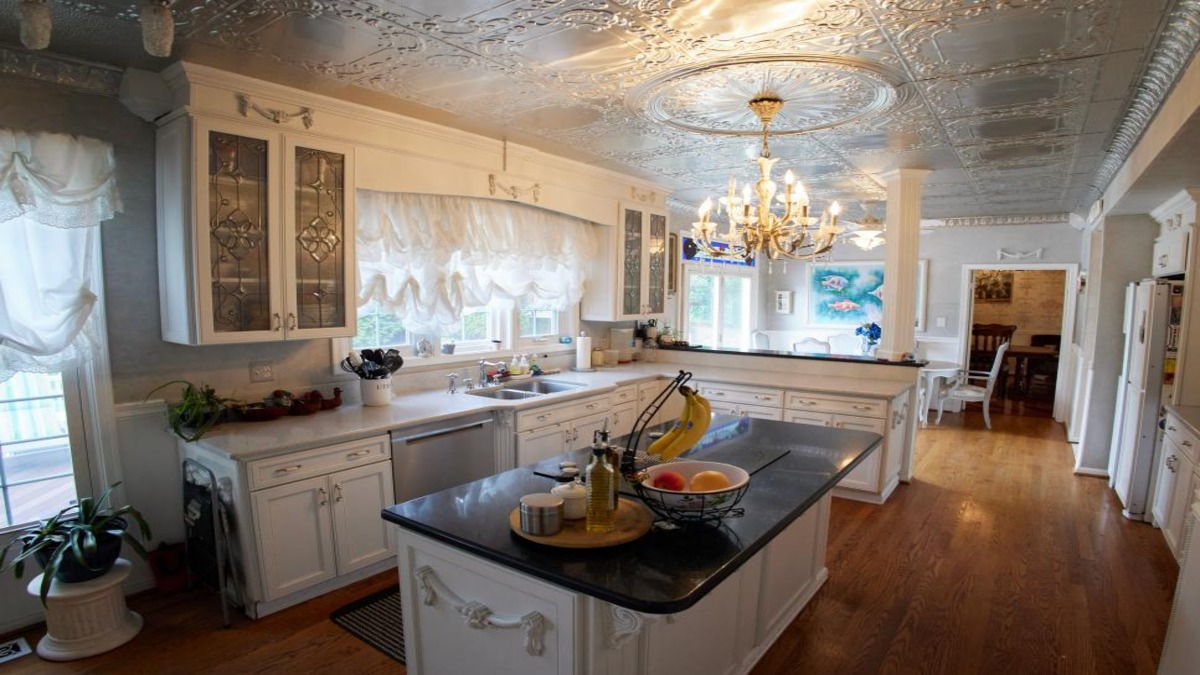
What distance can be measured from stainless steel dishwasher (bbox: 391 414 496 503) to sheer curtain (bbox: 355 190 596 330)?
0.82 metres

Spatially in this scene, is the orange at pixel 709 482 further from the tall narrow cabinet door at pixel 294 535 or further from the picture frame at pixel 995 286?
the picture frame at pixel 995 286

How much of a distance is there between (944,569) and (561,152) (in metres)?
3.38

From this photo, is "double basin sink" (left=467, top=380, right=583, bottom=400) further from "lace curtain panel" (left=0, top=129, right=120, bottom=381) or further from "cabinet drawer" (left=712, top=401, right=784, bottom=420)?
"lace curtain panel" (left=0, top=129, right=120, bottom=381)

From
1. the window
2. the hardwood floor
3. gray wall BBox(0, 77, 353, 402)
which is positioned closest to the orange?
the hardwood floor

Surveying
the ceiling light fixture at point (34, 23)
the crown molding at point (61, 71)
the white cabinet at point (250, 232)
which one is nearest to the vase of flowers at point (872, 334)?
the white cabinet at point (250, 232)

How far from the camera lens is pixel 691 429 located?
2.06 metres

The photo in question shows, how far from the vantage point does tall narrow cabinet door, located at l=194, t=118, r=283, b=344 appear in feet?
8.39

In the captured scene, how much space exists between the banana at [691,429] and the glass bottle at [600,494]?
462 mm

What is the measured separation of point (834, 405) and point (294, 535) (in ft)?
11.0

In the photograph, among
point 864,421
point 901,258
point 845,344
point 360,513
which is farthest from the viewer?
point 845,344

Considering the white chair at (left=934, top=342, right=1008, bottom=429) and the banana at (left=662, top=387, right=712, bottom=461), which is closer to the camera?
the banana at (left=662, top=387, right=712, bottom=461)

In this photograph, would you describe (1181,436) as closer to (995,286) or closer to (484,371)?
(484,371)

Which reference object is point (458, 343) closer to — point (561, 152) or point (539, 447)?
point (539, 447)

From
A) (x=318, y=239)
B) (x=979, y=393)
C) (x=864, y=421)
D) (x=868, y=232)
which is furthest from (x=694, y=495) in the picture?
(x=979, y=393)
